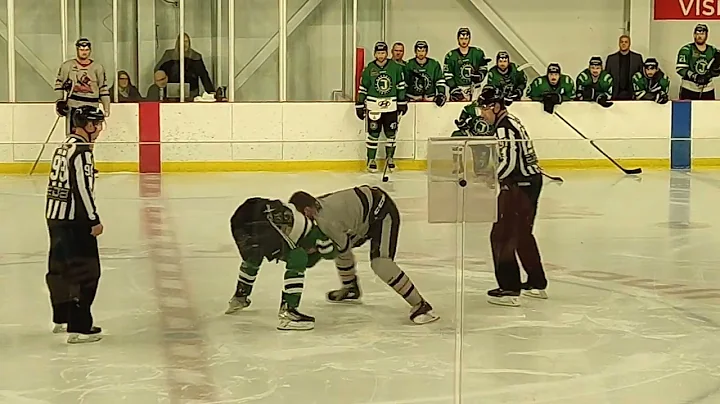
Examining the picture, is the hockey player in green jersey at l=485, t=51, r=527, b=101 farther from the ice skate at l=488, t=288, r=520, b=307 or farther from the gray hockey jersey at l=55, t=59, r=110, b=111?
the ice skate at l=488, t=288, r=520, b=307

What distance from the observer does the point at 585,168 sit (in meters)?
4.42

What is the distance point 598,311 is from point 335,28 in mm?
8074

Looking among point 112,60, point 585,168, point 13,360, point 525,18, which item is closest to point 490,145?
point 585,168

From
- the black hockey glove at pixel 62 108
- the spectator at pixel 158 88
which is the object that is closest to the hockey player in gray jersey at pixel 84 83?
the black hockey glove at pixel 62 108

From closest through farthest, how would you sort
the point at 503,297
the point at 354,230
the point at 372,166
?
1. the point at 503,297
2. the point at 354,230
3. the point at 372,166

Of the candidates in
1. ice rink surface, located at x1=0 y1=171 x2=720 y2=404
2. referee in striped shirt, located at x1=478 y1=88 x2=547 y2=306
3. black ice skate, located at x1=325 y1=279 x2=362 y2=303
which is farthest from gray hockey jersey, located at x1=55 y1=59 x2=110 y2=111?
referee in striped shirt, located at x1=478 y1=88 x2=547 y2=306

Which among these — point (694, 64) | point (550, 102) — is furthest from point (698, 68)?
point (550, 102)

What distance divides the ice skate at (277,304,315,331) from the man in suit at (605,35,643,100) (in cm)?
773

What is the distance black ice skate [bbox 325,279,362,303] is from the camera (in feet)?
12.8

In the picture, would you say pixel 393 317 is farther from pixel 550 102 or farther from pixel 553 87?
pixel 553 87

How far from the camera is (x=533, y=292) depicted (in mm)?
3871

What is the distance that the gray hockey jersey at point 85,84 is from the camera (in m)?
9.64

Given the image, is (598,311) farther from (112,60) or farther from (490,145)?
(112,60)

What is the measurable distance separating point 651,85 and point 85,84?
5.19m
